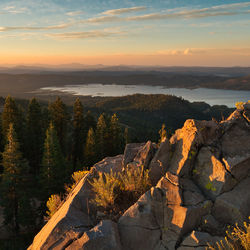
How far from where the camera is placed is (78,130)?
142 ft

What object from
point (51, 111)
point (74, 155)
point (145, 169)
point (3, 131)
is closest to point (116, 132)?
point (74, 155)

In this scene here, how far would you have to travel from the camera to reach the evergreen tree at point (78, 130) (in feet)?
140

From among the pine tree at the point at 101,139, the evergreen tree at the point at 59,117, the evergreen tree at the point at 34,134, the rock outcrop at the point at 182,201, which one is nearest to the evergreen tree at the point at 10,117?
the evergreen tree at the point at 34,134

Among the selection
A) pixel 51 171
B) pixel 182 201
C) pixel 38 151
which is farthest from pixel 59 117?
pixel 182 201

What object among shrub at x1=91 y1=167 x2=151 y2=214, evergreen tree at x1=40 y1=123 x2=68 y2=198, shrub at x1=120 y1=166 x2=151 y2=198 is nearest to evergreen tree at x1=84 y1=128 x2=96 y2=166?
evergreen tree at x1=40 y1=123 x2=68 y2=198

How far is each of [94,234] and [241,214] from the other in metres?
4.07

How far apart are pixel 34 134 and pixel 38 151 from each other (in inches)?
129

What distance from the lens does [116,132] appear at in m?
41.2

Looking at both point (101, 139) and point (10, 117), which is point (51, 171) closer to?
point (101, 139)

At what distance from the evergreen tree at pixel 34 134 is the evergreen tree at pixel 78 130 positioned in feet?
20.4

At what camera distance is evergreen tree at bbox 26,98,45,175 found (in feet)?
132

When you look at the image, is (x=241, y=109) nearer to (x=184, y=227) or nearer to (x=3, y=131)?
(x=184, y=227)

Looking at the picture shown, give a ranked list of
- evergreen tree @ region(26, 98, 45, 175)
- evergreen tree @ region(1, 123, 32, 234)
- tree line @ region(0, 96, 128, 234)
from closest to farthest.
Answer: evergreen tree @ region(1, 123, 32, 234) → tree line @ region(0, 96, 128, 234) → evergreen tree @ region(26, 98, 45, 175)

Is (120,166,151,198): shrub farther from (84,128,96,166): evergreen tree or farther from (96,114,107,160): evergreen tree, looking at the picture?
(96,114,107,160): evergreen tree
